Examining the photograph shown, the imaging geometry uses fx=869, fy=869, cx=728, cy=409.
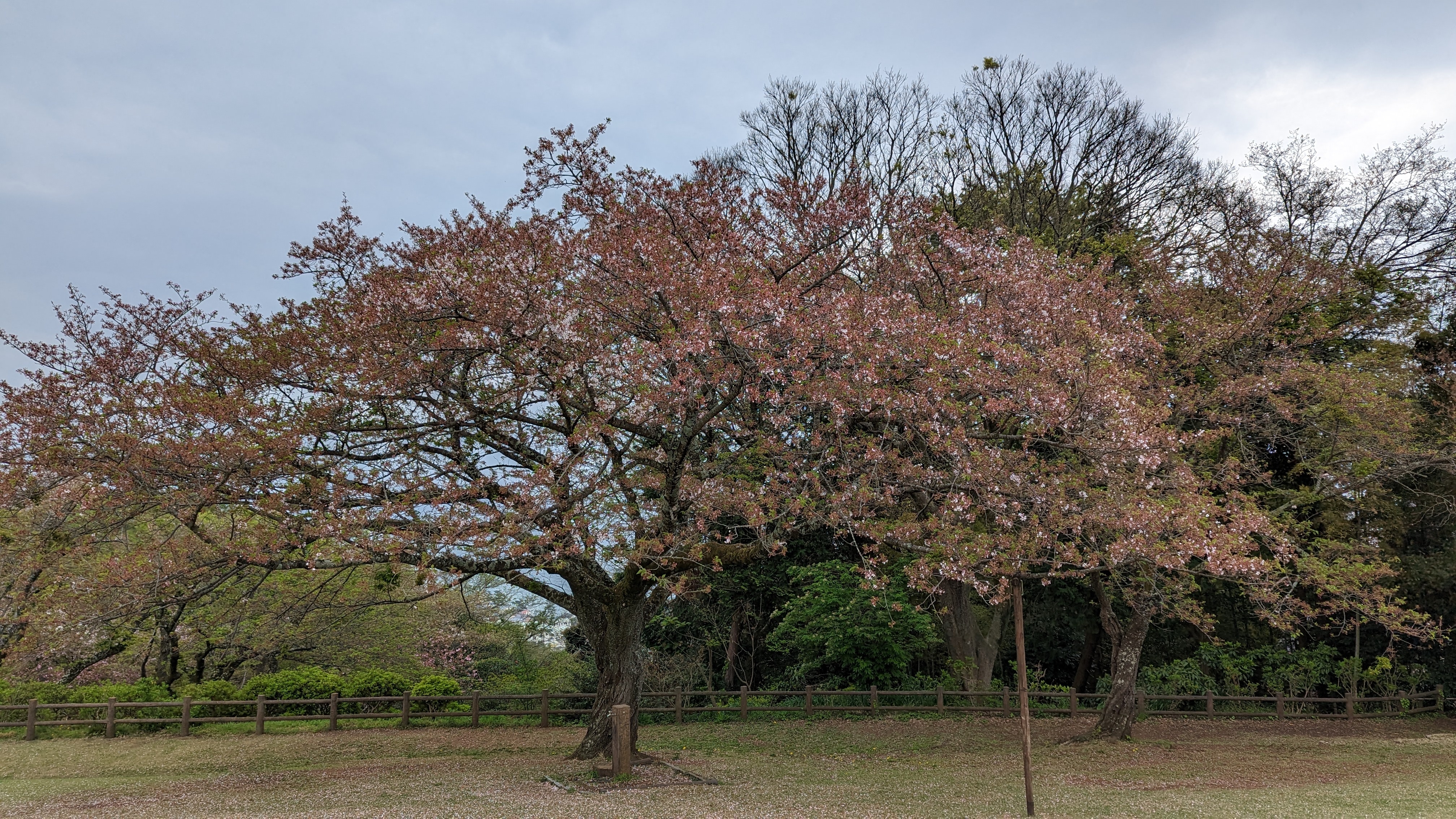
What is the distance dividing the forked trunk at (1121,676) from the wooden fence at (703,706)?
3.06m

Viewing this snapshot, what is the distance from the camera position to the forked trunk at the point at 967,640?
20266mm

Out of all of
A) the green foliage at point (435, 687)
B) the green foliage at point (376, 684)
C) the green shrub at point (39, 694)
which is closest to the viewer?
the green shrub at point (39, 694)

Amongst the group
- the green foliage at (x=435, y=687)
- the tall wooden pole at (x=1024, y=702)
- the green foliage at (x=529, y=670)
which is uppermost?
the tall wooden pole at (x=1024, y=702)

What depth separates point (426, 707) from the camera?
61.7 feet

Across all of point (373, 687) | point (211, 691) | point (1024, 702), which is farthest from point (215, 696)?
point (1024, 702)

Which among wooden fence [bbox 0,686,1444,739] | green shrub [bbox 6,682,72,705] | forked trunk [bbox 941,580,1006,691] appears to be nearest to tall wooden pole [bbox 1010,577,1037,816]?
wooden fence [bbox 0,686,1444,739]

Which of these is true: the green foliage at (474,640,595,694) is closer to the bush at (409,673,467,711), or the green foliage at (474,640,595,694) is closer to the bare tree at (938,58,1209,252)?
the bush at (409,673,467,711)

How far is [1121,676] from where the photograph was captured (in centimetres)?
1584

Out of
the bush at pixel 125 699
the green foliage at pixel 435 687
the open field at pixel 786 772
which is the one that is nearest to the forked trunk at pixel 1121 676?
the open field at pixel 786 772

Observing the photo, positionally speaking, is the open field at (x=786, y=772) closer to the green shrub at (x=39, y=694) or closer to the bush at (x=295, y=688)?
the bush at (x=295, y=688)

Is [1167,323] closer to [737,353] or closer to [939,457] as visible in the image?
[939,457]

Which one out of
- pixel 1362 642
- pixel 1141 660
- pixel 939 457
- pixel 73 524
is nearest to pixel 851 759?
pixel 939 457

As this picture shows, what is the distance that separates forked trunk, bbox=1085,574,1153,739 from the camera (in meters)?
15.7

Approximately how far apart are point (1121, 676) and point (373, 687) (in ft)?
49.8
